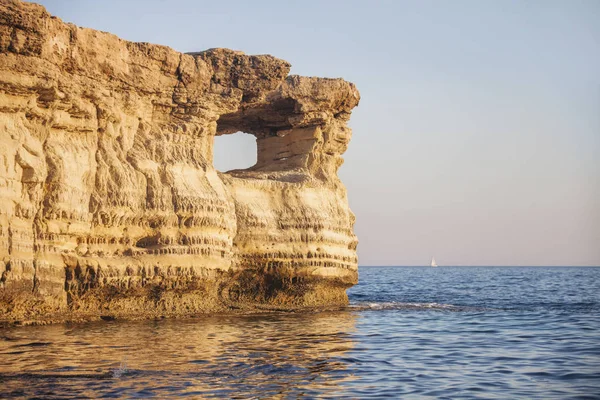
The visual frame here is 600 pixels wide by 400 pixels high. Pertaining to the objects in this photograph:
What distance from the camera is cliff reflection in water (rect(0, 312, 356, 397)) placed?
37.7 feet

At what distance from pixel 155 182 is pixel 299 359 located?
7.49m

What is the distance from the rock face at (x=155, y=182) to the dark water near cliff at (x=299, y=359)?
124 centimetres

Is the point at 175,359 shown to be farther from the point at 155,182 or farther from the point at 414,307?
the point at 414,307

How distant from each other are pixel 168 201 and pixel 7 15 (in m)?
5.79

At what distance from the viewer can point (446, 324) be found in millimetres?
21328

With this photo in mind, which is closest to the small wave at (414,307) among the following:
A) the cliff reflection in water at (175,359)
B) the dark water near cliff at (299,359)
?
the dark water near cliff at (299,359)

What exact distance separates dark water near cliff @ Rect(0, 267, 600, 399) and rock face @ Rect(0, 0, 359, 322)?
1.24 meters

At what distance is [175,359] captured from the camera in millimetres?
13750

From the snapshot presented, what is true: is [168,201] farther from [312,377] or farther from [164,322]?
[312,377]

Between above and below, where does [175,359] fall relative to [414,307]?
below

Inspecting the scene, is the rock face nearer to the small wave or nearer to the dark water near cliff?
the small wave

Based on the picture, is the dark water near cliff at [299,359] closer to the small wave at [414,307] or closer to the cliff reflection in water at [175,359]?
the cliff reflection in water at [175,359]

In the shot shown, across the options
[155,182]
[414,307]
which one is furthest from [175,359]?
[414,307]

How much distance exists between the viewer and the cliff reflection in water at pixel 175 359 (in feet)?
37.7
